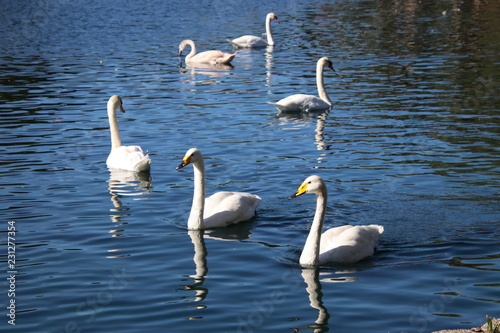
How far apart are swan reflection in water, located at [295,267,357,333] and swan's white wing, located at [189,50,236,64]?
1956cm

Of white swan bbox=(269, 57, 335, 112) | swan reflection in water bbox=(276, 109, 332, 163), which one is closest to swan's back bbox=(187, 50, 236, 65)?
white swan bbox=(269, 57, 335, 112)

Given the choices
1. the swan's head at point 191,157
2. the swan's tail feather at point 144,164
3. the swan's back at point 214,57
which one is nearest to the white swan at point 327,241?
the swan's head at point 191,157

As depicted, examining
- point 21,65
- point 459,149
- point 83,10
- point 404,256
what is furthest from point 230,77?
point 83,10

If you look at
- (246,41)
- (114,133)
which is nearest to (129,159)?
(114,133)

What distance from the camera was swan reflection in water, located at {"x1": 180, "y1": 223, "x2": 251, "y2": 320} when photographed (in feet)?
32.8

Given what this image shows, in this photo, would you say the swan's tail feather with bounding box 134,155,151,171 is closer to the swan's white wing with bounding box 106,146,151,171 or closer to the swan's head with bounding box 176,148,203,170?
the swan's white wing with bounding box 106,146,151,171

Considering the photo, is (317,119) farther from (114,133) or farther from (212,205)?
(212,205)

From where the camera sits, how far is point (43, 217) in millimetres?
Result: 13203

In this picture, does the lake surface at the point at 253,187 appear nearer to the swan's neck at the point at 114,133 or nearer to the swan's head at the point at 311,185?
the swan's neck at the point at 114,133

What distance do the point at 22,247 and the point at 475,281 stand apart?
A: 6.19 meters

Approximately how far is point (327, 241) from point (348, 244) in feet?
1.42

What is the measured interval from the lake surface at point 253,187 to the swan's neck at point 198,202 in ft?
0.55

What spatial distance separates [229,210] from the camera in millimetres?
12633

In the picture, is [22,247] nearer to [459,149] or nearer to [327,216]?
[327,216]
